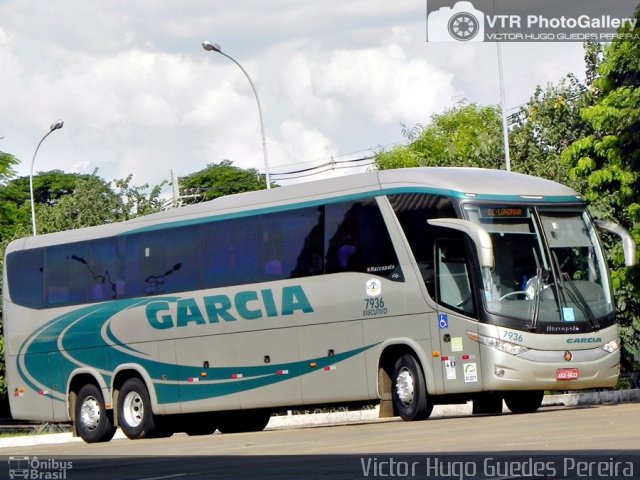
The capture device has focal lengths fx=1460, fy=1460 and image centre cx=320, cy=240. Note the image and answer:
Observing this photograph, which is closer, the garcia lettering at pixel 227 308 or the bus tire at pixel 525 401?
the bus tire at pixel 525 401

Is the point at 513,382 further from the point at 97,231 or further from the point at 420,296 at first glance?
the point at 97,231

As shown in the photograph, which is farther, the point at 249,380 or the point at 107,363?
the point at 107,363

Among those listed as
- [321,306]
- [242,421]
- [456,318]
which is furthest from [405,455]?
[242,421]

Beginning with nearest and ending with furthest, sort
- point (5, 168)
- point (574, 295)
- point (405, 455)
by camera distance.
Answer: point (405, 455) → point (574, 295) → point (5, 168)

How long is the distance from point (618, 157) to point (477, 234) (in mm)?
12166

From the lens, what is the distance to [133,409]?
83.1 feet

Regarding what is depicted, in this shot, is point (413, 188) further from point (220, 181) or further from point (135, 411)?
point (220, 181)

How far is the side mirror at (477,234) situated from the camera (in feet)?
65.5

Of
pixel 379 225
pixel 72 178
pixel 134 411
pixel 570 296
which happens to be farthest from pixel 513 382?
pixel 72 178

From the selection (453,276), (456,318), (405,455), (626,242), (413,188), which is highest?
(413,188)
